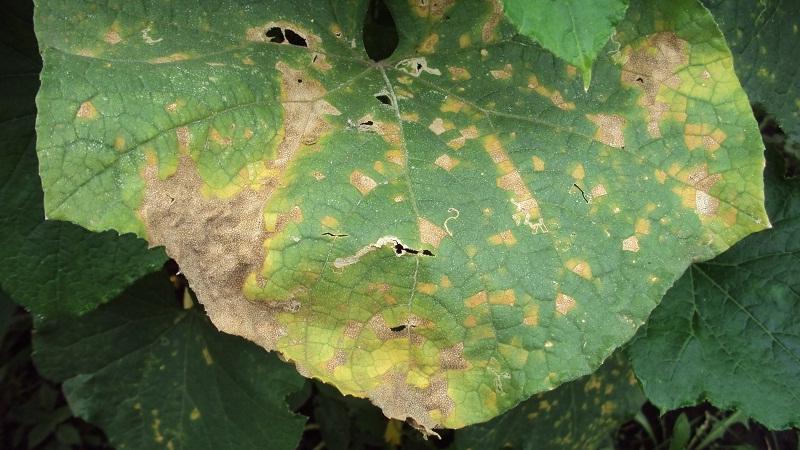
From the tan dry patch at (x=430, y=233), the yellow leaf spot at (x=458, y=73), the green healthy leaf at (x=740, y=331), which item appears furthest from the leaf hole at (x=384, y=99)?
the green healthy leaf at (x=740, y=331)

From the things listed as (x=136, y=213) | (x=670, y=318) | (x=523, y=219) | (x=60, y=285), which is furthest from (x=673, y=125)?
(x=60, y=285)

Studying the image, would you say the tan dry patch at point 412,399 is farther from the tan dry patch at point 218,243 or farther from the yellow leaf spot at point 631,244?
the yellow leaf spot at point 631,244

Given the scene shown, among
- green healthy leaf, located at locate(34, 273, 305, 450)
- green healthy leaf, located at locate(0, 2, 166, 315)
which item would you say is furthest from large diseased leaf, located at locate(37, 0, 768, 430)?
green healthy leaf, located at locate(34, 273, 305, 450)

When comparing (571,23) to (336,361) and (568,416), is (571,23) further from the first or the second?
(568,416)

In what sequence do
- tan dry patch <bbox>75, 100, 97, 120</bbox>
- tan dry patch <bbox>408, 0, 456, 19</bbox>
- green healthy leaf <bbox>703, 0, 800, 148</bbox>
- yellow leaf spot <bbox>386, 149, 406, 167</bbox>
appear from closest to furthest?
tan dry patch <bbox>75, 100, 97, 120</bbox> < yellow leaf spot <bbox>386, 149, 406, 167</bbox> < tan dry patch <bbox>408, 0, 456, 19</bbox> < green healthy leaf <bbox>703, 0, 800, 148</bbox>

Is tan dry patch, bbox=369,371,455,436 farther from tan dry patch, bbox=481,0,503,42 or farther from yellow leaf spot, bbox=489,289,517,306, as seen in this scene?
tan dry patch, bbox=481,0,503,42

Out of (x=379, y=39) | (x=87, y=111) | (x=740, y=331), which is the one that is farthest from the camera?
(x=740, y=331)

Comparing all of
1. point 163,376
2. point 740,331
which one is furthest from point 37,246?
point 740,331

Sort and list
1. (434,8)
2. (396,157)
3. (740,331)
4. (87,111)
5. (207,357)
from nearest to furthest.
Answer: (87,111)
(396,157)
(434,8)
(740,331)
(207,357)
